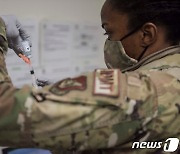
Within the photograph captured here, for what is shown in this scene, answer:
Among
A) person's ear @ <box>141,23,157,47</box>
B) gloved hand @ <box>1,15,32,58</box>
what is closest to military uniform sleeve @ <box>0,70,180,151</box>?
person's ear @ <box>141,23,157,47</box>

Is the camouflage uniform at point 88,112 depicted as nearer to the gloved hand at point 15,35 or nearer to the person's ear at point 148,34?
the person's ear at point 148,34

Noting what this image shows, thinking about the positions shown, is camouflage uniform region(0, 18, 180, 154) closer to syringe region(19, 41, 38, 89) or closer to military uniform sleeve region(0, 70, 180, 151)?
military uniform sleeve region(0, 70, 180, 151)

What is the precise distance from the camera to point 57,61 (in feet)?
5.12

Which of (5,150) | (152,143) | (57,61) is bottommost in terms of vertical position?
(5,150)

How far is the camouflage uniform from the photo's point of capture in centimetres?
50

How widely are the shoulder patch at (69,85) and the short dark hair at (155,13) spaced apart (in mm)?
269

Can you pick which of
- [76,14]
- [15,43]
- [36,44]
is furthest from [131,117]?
[76,14]

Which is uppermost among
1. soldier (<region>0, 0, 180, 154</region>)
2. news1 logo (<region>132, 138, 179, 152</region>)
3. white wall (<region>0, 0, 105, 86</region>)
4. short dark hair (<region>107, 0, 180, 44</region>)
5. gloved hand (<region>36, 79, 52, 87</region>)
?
white wall (<region>0, 0, 105, 86</region>)

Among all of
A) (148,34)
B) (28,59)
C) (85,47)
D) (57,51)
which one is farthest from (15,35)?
(85,47)

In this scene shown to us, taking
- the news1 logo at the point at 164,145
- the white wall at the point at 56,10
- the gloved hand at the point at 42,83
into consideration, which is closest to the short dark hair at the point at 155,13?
the news1 logo at the point at 164,145

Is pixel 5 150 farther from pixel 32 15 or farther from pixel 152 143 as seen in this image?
pixel 152 143

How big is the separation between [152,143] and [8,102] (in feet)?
1.06

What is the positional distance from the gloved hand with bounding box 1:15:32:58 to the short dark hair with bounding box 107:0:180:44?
0.40m

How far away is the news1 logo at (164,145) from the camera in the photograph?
60 cm
